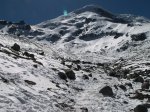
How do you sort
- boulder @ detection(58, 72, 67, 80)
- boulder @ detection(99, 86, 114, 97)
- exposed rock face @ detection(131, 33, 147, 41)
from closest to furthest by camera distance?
boulder @ detection(99, 86, 114, 97) < boulder @ detection(58, 72, 67, 80) < exposed rock face @ detection(131, 33, 147, 41)

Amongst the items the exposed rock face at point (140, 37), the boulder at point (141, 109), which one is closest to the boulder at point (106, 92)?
the boulder at point (141, 109)

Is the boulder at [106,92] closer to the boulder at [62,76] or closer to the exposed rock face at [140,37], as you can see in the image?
the boulder at [62,76]

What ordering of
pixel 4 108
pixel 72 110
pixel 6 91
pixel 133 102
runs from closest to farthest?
1. pixel 4 108
2. pixel 6 91
3. pixel 72 110
4. pixel 133 102

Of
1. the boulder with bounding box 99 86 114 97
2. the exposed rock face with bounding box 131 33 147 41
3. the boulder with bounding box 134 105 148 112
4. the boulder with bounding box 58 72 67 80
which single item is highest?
the exposed rock face with bounding box 131 33 147 41

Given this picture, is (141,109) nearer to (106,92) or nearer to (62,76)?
(106,92)

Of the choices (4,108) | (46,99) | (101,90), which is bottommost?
(4,108)

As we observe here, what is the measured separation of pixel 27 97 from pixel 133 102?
31.1ft

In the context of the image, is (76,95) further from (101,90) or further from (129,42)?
(129,42)

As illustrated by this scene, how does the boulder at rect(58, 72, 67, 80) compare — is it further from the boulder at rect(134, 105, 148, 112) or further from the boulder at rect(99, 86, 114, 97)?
the boulder at rect(134, 105, 148, 112)

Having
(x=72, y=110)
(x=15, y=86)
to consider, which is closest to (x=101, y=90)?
(x=72, y=110)

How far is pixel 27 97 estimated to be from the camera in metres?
16.9

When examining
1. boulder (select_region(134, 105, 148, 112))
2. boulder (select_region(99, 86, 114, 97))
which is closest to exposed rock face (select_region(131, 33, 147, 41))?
boulder (select_region(99, 86, 114, 97))

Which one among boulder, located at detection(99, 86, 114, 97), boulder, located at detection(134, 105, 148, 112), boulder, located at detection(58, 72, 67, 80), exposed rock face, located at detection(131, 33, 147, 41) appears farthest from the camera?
exposed rock face, located at detection(131, 33, 147, 41)

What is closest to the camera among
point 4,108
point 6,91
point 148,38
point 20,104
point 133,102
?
point 4,108
